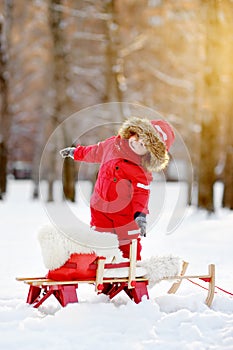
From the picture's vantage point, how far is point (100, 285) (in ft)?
14.3

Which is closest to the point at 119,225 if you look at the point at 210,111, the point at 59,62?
the point at 210,111

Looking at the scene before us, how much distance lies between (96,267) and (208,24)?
31.9 feet

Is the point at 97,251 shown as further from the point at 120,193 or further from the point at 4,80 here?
the point at 4,80

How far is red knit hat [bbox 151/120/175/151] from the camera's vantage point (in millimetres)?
4801

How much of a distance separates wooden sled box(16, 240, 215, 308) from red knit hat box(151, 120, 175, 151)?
928 mm

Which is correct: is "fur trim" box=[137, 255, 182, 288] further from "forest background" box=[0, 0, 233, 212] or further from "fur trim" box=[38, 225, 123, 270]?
"forest background" box=[0, 0, 233, 212]

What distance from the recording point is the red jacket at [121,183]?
15.1 ft

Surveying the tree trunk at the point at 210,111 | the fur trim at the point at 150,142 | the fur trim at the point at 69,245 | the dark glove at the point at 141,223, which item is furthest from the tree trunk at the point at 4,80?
the dark glove at the point at 141,223

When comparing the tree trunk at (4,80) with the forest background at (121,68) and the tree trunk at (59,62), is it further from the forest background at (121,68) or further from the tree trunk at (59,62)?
the tree trunk at (59,62)

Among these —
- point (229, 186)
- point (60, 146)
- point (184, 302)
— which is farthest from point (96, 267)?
point (60, 146)

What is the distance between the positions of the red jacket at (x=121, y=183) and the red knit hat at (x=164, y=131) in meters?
0.28

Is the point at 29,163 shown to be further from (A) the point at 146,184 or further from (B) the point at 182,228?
(A) the point at 146,184

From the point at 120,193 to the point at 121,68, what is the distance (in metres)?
12.4

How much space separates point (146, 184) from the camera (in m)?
4.64
